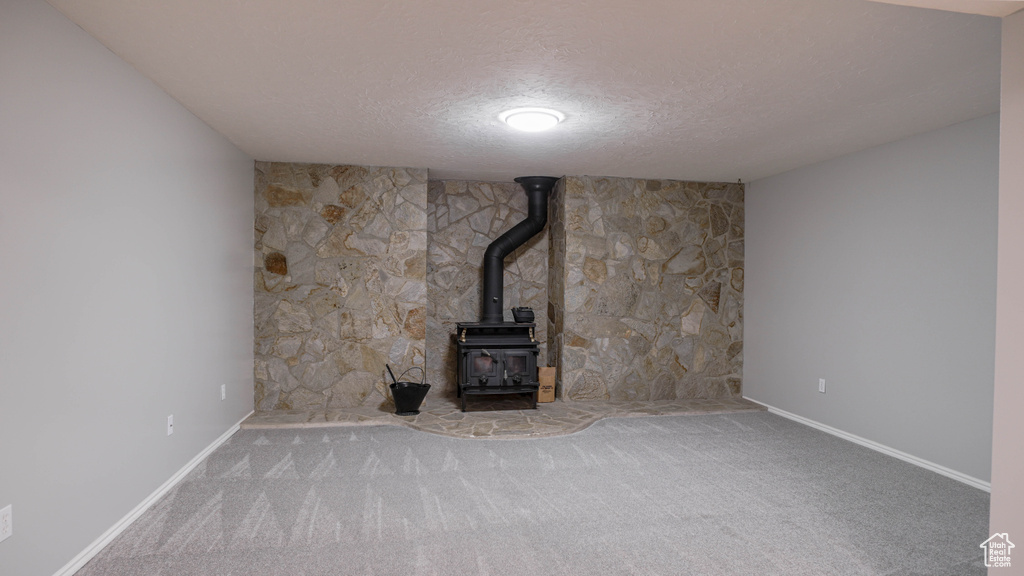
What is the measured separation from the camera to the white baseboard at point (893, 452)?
319 cm

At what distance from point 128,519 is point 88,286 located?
1168mm

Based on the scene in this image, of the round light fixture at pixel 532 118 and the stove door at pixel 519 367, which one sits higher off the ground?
the round light fixture at pixel 532 118

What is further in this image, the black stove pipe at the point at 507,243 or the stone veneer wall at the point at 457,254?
the stone veneer wall at the point at 457,254

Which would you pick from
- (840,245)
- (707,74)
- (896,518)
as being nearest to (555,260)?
(840,245)

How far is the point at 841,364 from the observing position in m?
4.21

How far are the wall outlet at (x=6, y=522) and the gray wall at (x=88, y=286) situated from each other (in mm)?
24

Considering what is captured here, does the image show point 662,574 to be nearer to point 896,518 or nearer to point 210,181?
point 896,518

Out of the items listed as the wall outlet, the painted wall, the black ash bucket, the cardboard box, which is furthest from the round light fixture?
the wall outlet

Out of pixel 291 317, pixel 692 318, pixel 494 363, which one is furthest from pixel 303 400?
pixel 692 318

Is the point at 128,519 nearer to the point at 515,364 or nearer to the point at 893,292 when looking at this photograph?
the point at 515,364

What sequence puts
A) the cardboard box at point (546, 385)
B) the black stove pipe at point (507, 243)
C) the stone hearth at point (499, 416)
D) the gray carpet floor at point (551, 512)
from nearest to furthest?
the gray carpet floor at point (551, 512) < the stone hearth at point (499, 416) < the cardboard box at point (546, 385) < the black stove pipe at point (507, 243)

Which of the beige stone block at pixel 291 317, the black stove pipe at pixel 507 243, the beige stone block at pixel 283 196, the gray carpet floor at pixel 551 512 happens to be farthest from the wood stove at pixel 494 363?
the beige stone block at pixel 283 196

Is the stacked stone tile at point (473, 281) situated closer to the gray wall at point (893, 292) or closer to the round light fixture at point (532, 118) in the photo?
the gray wall at point (893, 292)

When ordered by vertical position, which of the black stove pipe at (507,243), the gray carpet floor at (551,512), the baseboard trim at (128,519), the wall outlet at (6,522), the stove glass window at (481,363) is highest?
the black stove pipe at (507,243)
